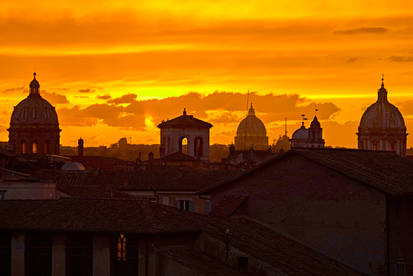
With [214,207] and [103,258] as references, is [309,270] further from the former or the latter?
[214,207]

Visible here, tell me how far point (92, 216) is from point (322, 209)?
10.8 m

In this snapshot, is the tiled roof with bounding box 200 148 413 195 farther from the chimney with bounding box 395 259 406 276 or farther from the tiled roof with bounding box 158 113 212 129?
the tiled roof with bounding box 158 113 212 129

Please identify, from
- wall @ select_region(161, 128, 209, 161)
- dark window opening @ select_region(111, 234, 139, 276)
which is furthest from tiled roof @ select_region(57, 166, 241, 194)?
wall @ select_region(161, 128, 209, 161)

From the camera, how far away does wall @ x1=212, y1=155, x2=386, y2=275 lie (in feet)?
147

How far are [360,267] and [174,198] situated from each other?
4593 cm

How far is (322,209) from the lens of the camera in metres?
46.0

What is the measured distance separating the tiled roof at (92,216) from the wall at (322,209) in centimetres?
752

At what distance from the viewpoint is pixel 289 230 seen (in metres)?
46.7

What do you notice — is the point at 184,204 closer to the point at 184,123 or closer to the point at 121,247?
the point at 121,247

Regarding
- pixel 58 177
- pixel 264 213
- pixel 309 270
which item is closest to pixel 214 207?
pixel 264 213

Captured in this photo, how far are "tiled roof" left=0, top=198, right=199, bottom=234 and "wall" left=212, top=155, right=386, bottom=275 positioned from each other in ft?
24.7

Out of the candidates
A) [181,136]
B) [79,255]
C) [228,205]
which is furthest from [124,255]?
[181,136]

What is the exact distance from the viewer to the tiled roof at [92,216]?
36.7 m

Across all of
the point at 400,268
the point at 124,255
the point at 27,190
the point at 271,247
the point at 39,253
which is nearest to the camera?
the point at 124,255
